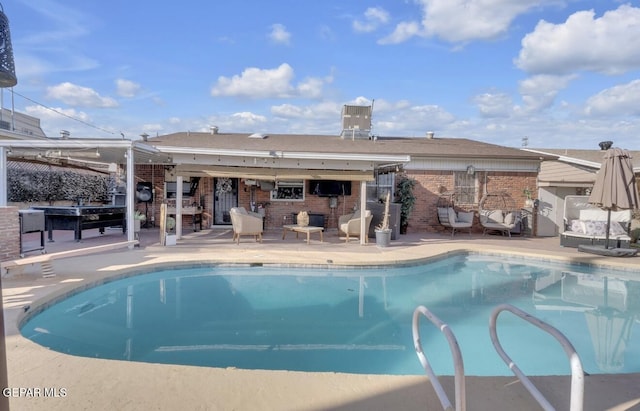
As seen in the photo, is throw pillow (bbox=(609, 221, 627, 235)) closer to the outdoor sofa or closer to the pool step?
the outdoor sofa

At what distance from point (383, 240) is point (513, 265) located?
137 inches

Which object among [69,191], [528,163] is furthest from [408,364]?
[69,191]

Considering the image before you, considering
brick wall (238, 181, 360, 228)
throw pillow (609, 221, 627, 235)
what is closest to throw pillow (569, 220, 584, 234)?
throw pillow (609, 221, 627, 235)

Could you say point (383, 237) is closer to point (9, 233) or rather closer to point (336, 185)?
point (336, 185)

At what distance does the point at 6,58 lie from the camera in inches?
91.6

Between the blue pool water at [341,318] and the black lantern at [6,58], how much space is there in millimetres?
3327

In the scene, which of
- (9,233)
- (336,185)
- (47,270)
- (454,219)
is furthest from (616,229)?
(9,233)

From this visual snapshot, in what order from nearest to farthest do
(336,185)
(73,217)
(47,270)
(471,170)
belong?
1. (47,270)
2. (73,217)
3. (336,185)
4. (471,170)

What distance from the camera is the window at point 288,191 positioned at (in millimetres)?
14055

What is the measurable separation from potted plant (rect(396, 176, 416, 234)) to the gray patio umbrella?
552 cm

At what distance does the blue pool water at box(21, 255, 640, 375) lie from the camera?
4.60 meters

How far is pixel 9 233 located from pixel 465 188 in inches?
543

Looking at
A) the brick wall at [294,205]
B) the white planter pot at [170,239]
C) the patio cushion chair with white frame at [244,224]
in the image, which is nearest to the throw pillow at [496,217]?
the brick wall at [294,205]

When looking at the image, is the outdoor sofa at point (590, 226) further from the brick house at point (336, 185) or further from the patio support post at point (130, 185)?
the patio support post at point (130, 185)
